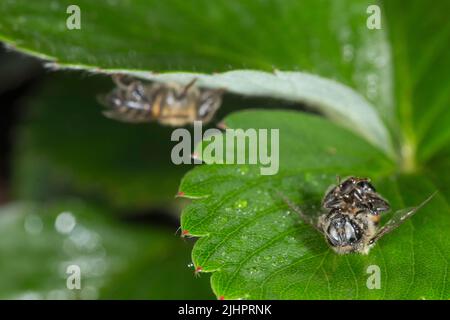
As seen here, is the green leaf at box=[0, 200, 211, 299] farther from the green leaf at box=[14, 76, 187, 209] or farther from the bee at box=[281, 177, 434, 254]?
the bee at box=[281, 177, 434, 254]

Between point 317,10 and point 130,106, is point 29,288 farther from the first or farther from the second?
point 317,10

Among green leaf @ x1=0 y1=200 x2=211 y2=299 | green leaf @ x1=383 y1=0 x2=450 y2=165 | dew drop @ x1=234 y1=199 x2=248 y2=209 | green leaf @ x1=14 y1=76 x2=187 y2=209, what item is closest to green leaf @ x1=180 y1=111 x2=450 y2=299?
dew drop @ x1=234 y1=199 x2=248 y2=209

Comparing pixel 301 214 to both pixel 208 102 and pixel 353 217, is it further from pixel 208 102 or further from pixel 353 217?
pixel 208 102

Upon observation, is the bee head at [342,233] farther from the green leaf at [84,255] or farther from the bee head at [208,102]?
the green leaf at [84,255]

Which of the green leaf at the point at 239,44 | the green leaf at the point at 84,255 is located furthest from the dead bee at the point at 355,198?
the green leaf at the point at 84,255

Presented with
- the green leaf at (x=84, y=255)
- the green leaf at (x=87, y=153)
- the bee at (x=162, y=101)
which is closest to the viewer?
the bee at (x=162, y=101)
